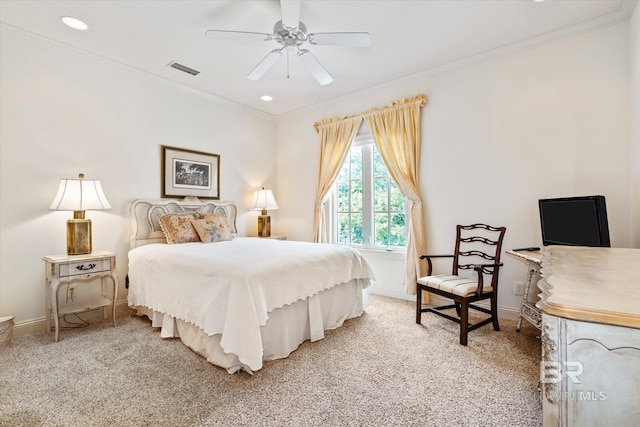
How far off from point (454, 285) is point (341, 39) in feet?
7.67

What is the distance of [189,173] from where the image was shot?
13.3ft

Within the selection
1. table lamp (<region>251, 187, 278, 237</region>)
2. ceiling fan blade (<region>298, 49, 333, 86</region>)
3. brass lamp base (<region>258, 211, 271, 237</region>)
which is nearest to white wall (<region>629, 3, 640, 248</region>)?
ceiling fan blade (<region>298, 49, 333, 86</region>)

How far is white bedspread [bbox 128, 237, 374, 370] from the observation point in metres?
1.93

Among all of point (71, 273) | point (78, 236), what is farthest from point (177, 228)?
point (71, 273)

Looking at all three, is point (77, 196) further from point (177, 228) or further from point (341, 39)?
point (341, 39)

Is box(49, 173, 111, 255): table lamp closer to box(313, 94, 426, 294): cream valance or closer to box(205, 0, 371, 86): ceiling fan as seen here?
box(205, 0, 371, 86): ceiling fan

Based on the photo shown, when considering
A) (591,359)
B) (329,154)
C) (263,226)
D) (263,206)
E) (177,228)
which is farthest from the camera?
(263,226)

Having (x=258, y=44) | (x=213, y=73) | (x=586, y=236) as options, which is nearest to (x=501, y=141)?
(x=586, y=236)

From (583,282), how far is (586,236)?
1.82 meters

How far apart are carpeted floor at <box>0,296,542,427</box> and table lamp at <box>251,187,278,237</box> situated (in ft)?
7.59

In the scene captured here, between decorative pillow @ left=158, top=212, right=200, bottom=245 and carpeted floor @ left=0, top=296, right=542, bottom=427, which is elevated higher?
decorative pillow @ left=158, top=212, right=200, bottom=245

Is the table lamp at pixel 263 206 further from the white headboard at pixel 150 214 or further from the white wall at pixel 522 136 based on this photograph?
the white wall at pixel 522 136

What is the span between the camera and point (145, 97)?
362cm

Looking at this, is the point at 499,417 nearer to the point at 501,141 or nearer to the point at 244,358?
the point at 244,358
